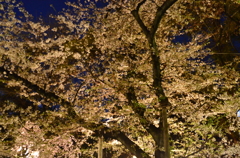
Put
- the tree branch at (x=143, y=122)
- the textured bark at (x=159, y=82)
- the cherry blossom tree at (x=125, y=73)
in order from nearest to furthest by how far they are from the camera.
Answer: the textured bark at (x=159, y=82) < the cherry blossom tree at (x=125, y=73) < the tree branch at (x=143, y=122)

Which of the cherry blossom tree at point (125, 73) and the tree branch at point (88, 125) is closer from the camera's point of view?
the cherry blossom tree at point (125, 73)

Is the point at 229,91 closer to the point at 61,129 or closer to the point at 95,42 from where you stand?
the point at 95,42

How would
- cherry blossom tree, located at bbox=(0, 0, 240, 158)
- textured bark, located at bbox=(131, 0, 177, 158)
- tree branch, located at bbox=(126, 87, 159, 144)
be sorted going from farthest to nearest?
tree branch, located at bbox=(126, 87, 159, 144) < cherry blossom tree, located at bbox=(0, 0, 240, 158) < textured bark, located at bbox=(131, 0, 177, 158)

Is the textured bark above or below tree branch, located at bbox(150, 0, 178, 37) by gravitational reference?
below

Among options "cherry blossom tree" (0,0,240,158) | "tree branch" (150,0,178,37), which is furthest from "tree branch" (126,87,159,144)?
"tree branch" (150,0,178,37)

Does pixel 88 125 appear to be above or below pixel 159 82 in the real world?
below

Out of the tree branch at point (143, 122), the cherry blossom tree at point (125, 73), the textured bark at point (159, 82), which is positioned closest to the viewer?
the textured bark at point (159, 82)

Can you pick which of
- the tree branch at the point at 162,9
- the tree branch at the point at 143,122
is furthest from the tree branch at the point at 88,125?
the tree branch at the point at 162,9

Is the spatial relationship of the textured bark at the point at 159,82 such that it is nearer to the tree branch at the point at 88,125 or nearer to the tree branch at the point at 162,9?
the tree branch at the point at 162,9

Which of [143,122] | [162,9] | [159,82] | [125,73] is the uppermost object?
[162,9]

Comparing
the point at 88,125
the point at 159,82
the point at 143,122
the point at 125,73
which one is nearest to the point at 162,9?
the point at 159,82

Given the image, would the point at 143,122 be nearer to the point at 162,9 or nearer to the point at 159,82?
the point at 159,82

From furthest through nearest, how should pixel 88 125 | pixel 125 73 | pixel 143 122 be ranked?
pixel 125 73 → pixel 88 125 → pixel 143 122

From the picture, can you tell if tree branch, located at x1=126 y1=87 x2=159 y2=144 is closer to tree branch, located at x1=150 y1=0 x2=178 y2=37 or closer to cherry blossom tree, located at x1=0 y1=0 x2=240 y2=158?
cherry blossom tree, located at x1=0 y1=0 x2=240 y2=158
